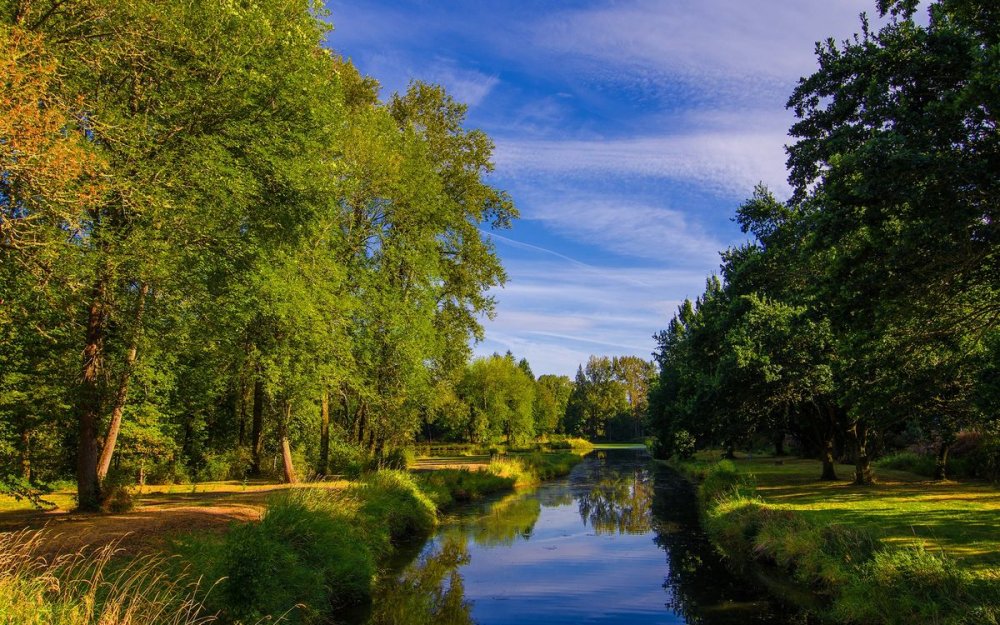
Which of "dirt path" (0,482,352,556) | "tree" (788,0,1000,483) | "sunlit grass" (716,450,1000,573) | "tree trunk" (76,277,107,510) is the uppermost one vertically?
"tree" (788,0,1000,483)

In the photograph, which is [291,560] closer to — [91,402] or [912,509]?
[91,402]

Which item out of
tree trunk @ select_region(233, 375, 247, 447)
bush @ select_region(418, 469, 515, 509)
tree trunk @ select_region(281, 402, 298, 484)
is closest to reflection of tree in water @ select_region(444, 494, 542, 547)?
bush @ select_region(418, 469, 515, 509)

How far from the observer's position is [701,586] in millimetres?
14859

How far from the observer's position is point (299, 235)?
621 inches

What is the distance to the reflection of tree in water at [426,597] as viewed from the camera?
12.1 m

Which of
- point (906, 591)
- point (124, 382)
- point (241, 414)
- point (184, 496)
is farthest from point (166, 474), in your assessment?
point (906, 591)

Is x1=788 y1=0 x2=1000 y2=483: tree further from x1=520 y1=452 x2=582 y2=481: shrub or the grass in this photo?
x1=520 y1=452 x2=582 y2=481: shrub

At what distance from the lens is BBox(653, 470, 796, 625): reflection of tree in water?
40.8ft

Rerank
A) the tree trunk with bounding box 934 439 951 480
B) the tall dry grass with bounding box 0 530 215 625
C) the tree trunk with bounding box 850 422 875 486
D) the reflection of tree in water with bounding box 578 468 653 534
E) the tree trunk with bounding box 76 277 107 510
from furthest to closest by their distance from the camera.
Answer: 1. the tree trunk with bounding box 934 439 951 480
2. the tree trunk with bounding box 850 422 875 486
3. the reflection of tree in water with bounding box 578 468 653 534
4. the tree trunk with bounding box 76 277 107 510
5. the tall dry grass with bounding box 0 530 215 625

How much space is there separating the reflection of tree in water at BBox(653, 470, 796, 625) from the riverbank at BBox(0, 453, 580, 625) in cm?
754

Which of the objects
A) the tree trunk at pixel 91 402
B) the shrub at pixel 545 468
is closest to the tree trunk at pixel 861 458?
the shrub at pixel 545 468

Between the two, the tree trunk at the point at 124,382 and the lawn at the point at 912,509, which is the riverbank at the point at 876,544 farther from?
the tree trunk at the point at 124,382

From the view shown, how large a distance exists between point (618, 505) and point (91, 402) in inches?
966

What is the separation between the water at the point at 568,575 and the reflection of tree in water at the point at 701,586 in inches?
1.0
